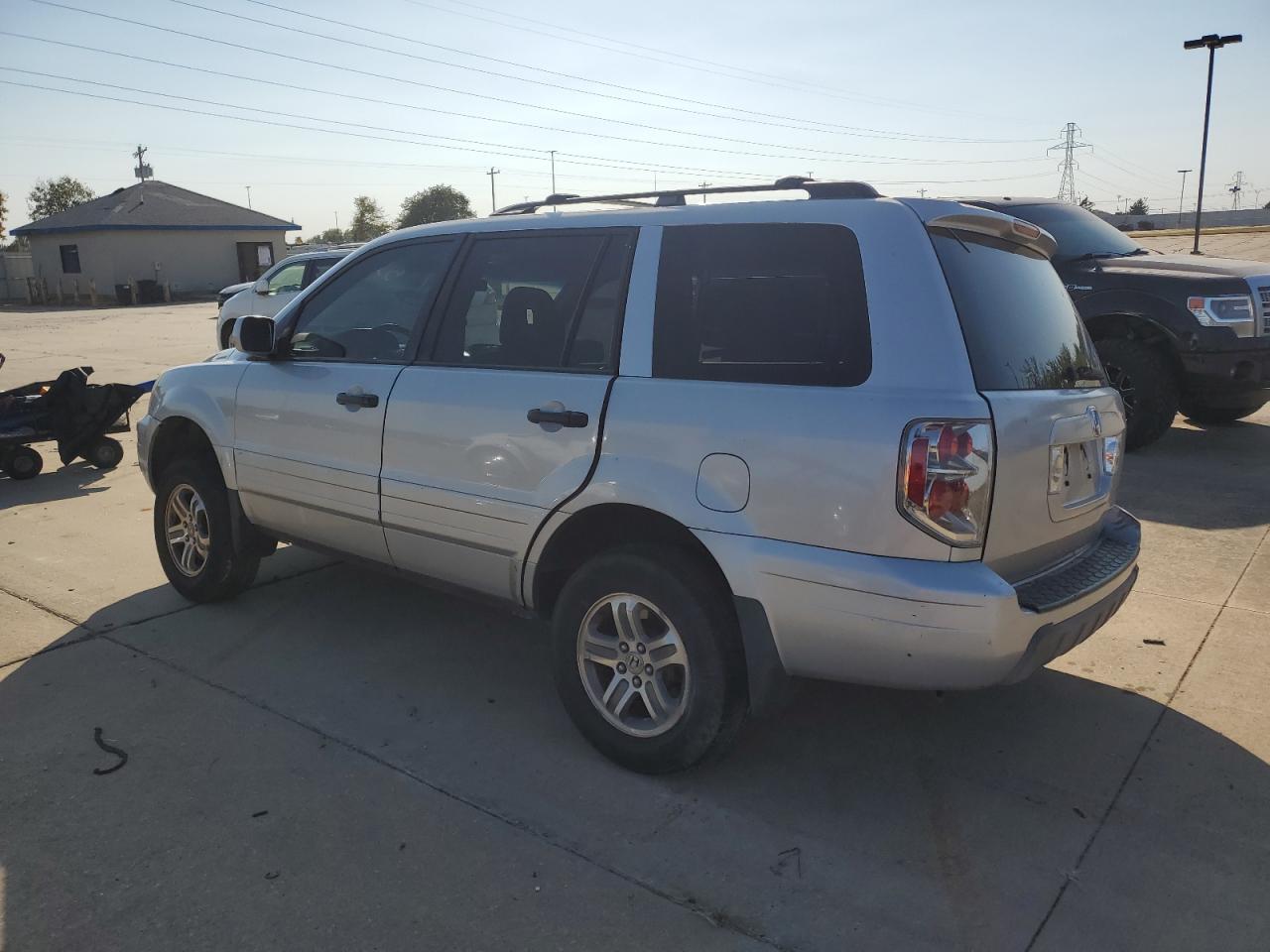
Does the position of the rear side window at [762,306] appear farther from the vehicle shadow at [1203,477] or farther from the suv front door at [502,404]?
the vehicle shadow at [1203,477]

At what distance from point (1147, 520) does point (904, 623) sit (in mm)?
4436

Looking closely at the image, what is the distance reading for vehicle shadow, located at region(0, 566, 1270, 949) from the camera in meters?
2.77

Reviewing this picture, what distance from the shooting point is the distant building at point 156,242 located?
43.5 metres

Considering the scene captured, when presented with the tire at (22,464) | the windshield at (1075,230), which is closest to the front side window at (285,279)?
the tire at (22,464)

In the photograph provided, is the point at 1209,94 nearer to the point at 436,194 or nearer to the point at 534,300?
the point at 534,300

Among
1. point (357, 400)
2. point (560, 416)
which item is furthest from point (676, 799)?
point (357, 400)

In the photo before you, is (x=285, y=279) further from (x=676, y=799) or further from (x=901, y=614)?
(x=901, y=614)

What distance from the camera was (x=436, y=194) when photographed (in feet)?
260

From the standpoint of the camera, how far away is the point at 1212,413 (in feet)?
31.0

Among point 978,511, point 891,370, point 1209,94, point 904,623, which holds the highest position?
point 1209,94

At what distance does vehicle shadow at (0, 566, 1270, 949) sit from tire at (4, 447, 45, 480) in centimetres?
429

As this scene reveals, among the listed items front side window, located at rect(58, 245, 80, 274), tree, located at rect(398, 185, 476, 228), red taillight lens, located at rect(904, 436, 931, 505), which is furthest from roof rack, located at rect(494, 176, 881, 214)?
tree, located at rect(398, 185, 476, 228)

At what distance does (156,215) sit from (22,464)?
42049 mm

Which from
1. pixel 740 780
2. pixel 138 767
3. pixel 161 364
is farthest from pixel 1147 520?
pixel 161 364
